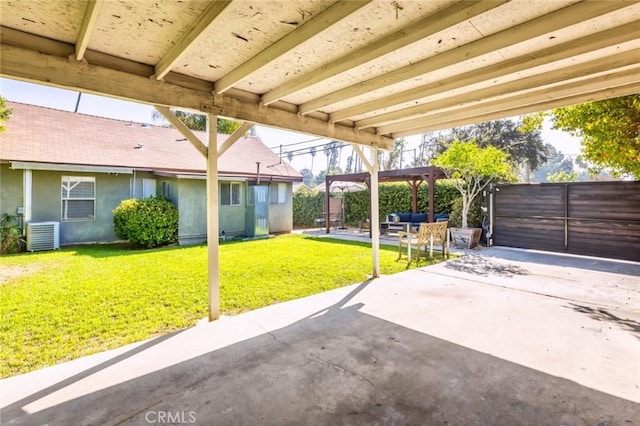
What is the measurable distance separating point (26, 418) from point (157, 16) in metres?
3.02

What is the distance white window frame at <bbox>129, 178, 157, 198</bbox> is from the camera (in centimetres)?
1134

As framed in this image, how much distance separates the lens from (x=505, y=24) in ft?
8.30

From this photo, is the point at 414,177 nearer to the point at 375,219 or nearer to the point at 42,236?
the point at 375,219

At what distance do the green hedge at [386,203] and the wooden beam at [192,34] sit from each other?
10083 millimetres

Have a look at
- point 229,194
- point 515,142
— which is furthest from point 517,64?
point 515,142

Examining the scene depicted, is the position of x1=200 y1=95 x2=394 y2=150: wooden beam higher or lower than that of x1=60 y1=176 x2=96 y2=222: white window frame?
higher

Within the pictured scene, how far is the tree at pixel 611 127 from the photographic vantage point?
6023 mm

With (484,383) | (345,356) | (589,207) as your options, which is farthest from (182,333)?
(589,207)

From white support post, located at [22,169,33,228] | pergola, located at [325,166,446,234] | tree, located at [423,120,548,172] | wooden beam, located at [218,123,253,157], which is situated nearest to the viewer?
wooden beam, located at [218,123,253,157]

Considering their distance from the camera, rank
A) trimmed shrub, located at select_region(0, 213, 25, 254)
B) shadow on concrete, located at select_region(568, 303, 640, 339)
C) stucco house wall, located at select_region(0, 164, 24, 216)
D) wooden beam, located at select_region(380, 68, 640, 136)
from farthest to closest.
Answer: stucco house wall, located at select_region(0, 164, 24, 216)
trimmed shrub, located at select_region(0, 213, 25, 254)
shadow on concrete, located at select_region(568, 303, 640, 339)
wooden beam, located at select_region(380, 68, 640, 136)

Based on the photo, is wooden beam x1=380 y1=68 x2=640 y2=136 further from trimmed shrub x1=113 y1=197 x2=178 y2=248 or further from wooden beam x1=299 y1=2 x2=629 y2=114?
trimmed shrub x1=113 y1=197 x2=178 y2=248

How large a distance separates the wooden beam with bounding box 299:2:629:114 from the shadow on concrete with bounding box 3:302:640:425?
2.78 m

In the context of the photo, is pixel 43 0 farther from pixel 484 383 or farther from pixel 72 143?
pixel 72 143

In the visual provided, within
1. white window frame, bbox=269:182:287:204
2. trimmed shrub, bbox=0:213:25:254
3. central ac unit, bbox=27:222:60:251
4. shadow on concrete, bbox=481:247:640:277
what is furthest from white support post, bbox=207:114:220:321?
white window frame, bbox=269:182:287:204
